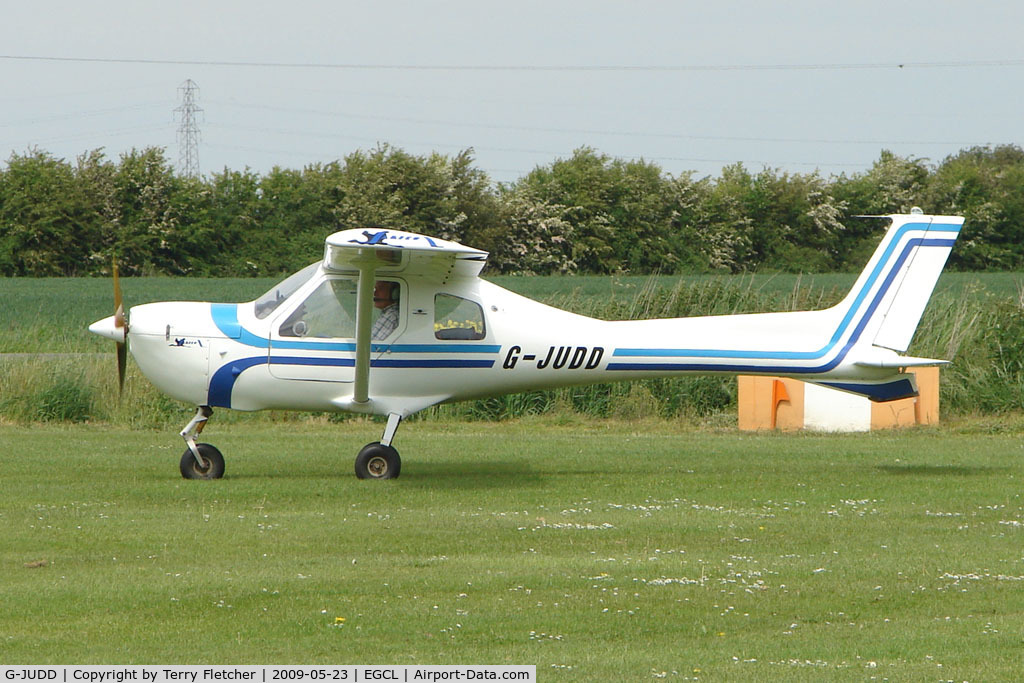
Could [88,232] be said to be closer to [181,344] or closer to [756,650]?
[181,344]

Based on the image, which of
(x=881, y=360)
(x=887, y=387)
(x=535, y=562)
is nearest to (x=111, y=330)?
(x=535, y=562)

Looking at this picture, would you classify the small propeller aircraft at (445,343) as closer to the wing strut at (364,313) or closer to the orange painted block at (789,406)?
the wing strut at (364,313)

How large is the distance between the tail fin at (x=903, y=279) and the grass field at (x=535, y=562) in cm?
154

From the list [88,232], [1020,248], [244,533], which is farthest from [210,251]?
[244,533]

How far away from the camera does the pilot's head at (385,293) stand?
11.9 meters

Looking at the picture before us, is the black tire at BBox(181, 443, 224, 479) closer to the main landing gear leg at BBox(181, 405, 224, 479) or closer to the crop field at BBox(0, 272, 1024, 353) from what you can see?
the main landing gear leg at BBox(181, 405, 224, 479)

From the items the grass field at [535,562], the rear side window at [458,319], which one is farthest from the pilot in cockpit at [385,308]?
the grass field at [535,562]

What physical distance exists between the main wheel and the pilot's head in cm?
142

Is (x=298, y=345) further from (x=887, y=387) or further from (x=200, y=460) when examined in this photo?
(x=887, y=387)

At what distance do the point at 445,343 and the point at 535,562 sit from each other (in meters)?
4.20

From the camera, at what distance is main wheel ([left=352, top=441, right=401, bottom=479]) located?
39.6 ft

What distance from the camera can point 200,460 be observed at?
12094mm

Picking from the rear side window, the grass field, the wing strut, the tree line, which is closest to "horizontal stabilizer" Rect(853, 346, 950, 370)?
the grass field

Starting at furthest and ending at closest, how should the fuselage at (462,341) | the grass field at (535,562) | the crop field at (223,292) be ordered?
1. the crop field at (223,292)
2. the fuselage at (462,341)
3. the grass field at (535,562)
